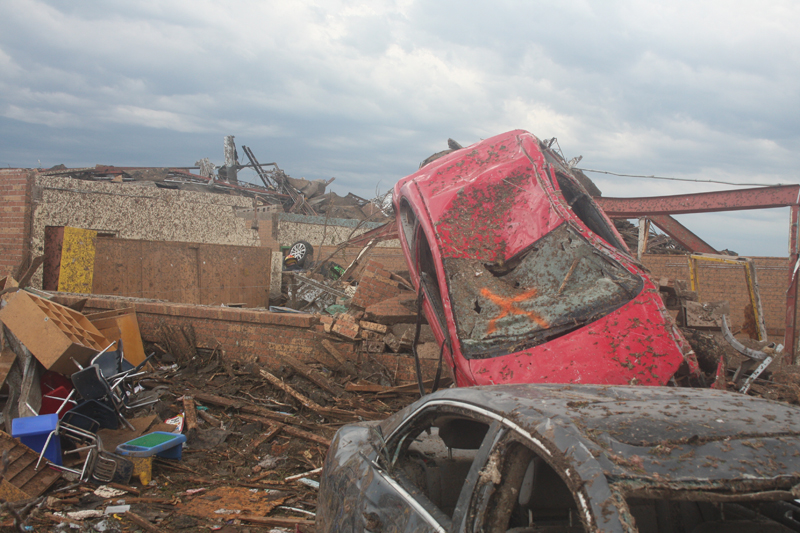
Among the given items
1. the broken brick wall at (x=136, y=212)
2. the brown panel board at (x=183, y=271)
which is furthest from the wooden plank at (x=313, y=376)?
the broken brick wall at (x=136, y=212)

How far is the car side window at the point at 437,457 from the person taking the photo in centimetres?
226

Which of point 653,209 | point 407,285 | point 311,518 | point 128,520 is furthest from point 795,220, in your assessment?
point 128,520

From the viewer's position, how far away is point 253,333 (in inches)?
281

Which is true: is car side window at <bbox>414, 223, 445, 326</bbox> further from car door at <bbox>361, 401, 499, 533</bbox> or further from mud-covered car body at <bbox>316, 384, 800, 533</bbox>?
mud-covered car body at <bbox>316, 384, 800, 533</bbox>

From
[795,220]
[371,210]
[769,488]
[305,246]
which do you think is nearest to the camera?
[769,488]

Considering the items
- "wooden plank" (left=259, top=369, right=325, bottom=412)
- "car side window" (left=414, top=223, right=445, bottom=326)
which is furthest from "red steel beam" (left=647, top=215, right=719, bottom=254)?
"wooden plank" (left=259, top=369, right=325, bottom=412)

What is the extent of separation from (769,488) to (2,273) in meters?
12.7

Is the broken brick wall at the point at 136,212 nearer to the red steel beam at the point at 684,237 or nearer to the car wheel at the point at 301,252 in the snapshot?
the car wheel at the point at 301,252

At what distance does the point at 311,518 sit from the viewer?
3.82m

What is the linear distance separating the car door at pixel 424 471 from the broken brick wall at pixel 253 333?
3.77 meters

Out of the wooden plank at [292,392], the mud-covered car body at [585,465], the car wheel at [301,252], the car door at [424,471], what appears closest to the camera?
the mud-covered car body at [585,465]

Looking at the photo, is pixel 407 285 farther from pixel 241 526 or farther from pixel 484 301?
pixel 241 526

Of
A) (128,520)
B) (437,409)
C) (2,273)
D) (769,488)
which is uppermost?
(769,488)

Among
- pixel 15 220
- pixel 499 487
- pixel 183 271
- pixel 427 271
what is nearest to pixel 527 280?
pixel 427 271
